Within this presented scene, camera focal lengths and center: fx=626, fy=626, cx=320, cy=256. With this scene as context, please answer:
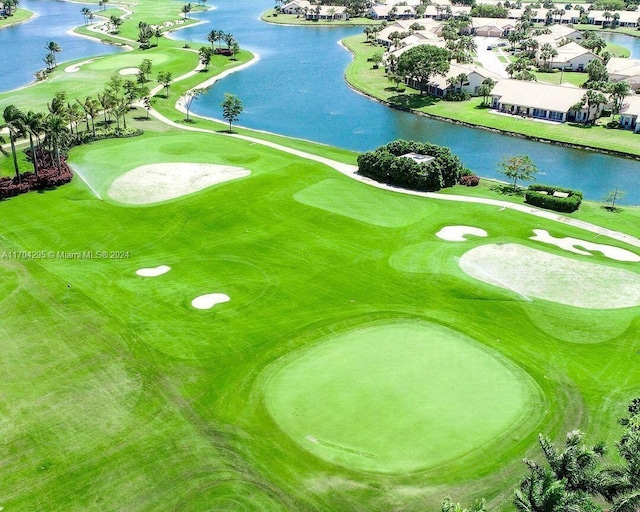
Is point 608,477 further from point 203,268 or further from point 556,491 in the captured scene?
point 203,268

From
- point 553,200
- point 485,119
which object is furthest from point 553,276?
point 485,119

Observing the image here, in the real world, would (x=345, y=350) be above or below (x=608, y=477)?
below

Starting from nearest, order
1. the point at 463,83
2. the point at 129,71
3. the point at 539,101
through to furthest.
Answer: the point at 539,101 < the point at 463,83 < the point at 129,71

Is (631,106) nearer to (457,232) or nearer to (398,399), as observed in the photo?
(457,232)

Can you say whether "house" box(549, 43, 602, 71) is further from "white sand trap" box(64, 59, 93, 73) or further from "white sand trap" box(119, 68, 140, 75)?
"white sand trap" box(64, 59, 93, 73)

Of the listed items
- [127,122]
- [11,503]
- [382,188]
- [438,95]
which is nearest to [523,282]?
[382,188]

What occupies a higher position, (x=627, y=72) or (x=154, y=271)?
(x=627, y=72)

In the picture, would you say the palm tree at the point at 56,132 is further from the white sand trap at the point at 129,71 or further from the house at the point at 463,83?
the house at the point at 463,83
